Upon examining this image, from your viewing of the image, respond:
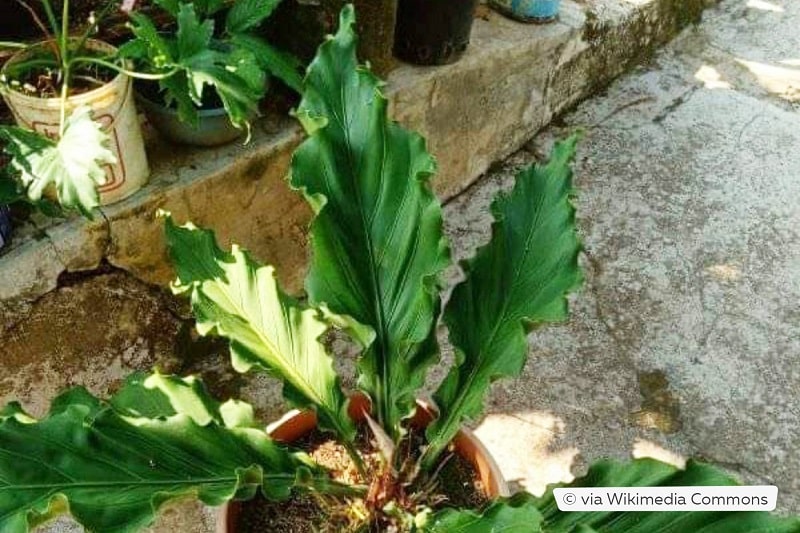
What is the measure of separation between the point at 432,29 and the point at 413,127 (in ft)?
0.75

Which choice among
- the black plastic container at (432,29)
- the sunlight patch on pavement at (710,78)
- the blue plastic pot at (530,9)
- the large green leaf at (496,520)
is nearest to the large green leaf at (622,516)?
the large green leaf at (496,520)

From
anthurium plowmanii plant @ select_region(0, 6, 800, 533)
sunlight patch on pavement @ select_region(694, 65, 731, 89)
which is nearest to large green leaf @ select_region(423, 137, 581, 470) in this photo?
anthurium plowmanii plant @ select_region(0, 6, 800, 533)

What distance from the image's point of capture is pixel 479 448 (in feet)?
4.14

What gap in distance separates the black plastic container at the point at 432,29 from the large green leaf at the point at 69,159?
36.3 inches

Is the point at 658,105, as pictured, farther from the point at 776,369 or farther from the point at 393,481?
the point at 393,481

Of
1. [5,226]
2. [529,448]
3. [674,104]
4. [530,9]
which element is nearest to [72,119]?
[5,226]

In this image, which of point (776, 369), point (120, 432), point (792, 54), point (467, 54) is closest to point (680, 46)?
point (792, 54)

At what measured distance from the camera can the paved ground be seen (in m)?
1.71

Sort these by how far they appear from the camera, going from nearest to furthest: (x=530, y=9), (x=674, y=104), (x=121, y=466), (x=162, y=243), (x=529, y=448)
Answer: (x=121, y=466)
(x=162, y=243)
(x=529, y=448)
(x=530, y=9)
(x=674, y=104)

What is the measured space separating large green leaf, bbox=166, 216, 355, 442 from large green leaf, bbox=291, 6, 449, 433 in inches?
1.9

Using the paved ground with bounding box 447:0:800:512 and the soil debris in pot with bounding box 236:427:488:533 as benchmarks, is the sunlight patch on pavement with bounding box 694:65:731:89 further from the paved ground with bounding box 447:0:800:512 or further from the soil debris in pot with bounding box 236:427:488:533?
the soil debris in pot with bounding box 236:427:488:533

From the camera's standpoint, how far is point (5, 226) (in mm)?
1375

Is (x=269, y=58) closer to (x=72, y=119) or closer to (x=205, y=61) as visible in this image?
(x=205, y=61)

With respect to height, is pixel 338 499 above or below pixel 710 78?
below
